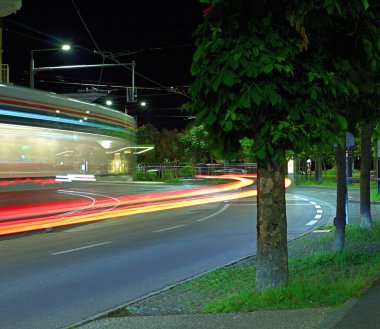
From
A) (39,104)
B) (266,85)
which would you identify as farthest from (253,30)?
(39,104)

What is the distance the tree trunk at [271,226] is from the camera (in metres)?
5.79

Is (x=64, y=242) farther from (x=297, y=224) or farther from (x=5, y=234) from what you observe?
(x=297, y=224)

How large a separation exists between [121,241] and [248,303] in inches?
289

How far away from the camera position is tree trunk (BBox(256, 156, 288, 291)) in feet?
19.0

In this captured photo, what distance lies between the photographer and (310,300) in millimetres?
5641

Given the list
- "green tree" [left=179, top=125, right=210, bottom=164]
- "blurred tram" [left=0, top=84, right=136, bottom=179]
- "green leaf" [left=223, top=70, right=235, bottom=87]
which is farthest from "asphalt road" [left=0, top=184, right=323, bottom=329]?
"green tree" [left=179, top=125, right=210, bottom=164]

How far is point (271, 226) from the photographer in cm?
579

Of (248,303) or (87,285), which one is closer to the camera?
(248,303)

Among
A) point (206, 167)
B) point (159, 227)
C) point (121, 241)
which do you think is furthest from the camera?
point (206, 167)

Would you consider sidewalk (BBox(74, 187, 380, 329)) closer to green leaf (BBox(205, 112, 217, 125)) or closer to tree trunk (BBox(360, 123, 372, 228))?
green leaf (BBox(205, 112, 217, 125))

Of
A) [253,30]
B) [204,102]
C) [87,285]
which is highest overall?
[253,30]

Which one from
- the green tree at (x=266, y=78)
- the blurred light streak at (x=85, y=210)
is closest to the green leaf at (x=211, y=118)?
the green tree at (x=266, y=78)

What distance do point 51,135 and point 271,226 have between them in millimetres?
9603

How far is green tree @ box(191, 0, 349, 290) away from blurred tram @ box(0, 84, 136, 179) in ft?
27.4
